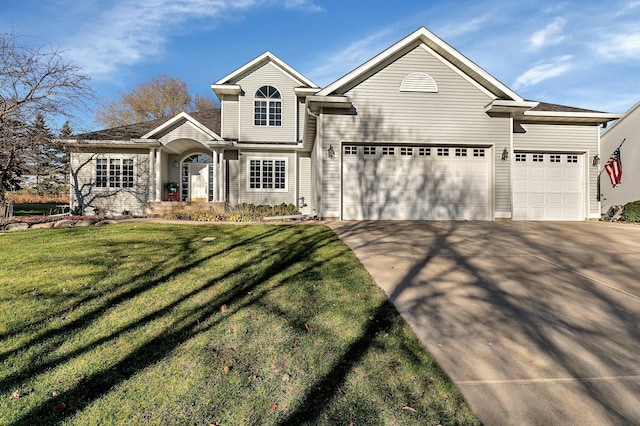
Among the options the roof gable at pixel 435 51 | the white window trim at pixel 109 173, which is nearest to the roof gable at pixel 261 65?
the roof gable at pixel 435 51

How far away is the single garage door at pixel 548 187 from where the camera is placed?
1130cm

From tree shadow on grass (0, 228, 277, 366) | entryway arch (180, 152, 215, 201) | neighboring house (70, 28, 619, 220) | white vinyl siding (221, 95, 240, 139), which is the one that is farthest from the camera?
entryway arch (180, 152, 215, 201)

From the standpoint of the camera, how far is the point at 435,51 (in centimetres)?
1067

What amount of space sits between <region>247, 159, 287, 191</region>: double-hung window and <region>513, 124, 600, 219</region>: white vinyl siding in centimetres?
985

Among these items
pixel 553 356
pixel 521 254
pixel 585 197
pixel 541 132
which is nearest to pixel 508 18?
pixel 541 132

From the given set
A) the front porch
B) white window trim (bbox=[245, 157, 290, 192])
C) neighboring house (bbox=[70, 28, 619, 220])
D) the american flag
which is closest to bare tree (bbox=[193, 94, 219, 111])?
neighboring house (bbox=[70, 28, 619, 220])

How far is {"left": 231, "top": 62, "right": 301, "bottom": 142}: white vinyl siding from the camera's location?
50.1 ft

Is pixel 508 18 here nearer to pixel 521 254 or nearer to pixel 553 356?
pixel 521 254

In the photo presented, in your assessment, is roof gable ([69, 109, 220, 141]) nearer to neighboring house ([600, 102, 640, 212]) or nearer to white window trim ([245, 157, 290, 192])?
white window trim ([245, 157, 290, 192])

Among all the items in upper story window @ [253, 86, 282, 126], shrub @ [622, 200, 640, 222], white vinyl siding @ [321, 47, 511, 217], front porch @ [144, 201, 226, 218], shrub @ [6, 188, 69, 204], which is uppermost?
upper story window @ [253, 86, 282, 126]

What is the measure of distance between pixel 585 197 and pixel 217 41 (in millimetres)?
17633

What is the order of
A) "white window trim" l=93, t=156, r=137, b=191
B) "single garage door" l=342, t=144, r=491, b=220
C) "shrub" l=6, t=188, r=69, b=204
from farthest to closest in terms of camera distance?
"shrub" l=6, t=188, r=69, b=204 → "white window trim" l=93, t=156, r=137, b=191 → "single garage door" l=342, t=144, r=491, b=220

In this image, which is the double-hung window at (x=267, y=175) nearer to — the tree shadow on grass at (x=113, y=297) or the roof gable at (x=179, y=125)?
the roof gable at (x=179, y=125)

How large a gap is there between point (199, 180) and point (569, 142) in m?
16.3
